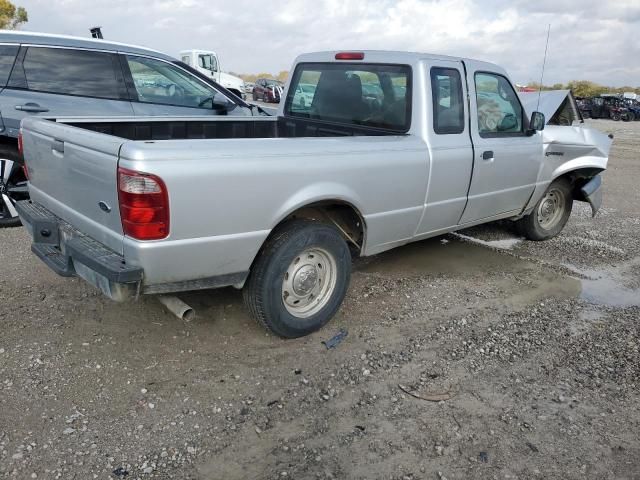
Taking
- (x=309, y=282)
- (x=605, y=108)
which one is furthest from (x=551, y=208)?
(x=605, y=108)

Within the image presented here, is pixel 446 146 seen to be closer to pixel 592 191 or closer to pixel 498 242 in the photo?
pixel 498 242

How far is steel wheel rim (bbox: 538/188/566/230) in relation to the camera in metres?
6.04

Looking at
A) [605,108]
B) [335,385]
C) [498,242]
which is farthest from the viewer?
[605,108]

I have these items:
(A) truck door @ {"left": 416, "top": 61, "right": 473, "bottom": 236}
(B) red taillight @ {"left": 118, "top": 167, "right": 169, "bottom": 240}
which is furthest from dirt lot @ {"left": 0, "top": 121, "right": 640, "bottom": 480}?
(B) red taillight @ {"left": 118, "top": 167, "right": 169, "bottom": 240}

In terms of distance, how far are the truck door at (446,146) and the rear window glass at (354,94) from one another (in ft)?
0.74

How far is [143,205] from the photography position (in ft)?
8.67

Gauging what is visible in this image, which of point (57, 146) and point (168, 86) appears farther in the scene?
point (168, 86)

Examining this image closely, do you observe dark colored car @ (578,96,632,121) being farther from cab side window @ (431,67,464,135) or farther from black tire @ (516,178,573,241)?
cab side window @ (431,67,464,135)

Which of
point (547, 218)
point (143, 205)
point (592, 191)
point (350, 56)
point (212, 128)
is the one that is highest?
point (350, 56)

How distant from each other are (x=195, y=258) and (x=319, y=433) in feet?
3.68

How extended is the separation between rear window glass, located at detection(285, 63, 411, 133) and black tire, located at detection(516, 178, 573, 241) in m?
2.46

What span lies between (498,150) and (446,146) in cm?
78

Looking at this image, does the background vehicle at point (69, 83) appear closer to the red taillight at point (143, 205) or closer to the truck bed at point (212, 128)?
the truck bed at point (212, 128)

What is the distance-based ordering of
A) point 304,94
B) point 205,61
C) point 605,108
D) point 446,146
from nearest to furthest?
point 446,146
point 304,94
point 205,61
point 605,108
